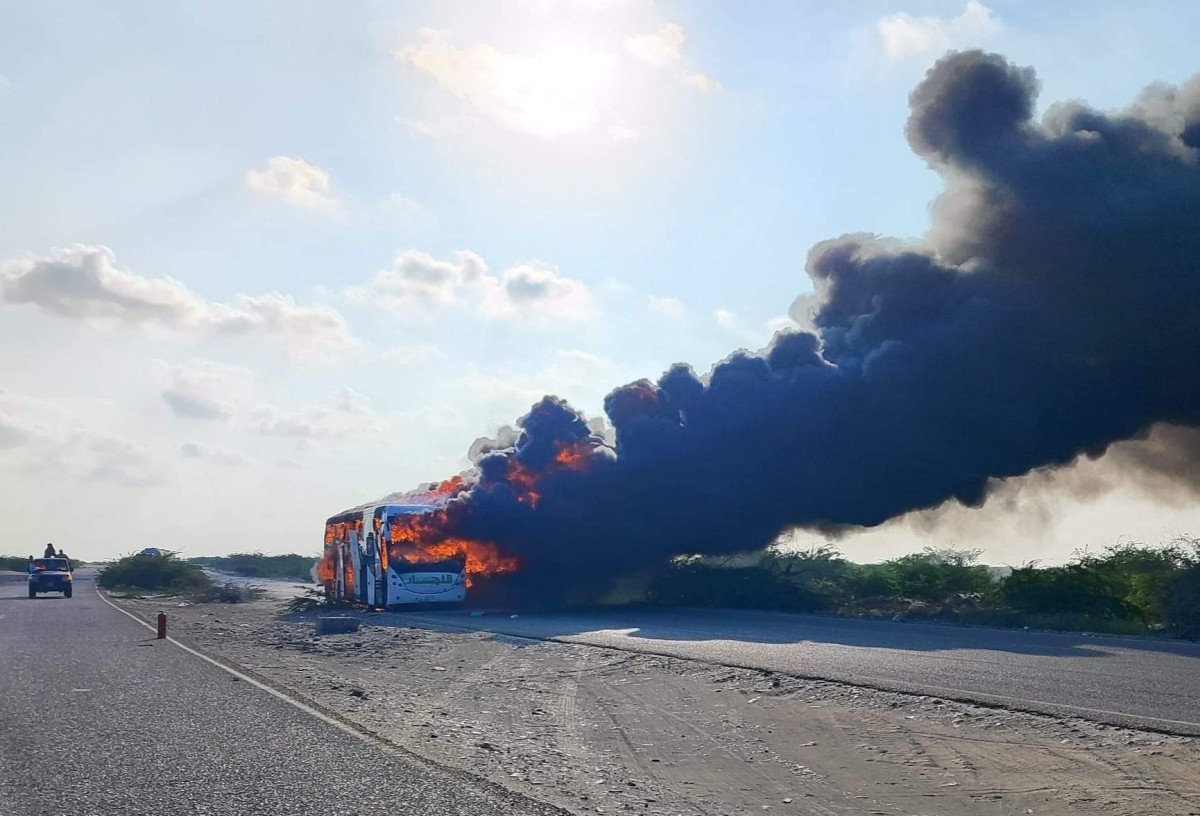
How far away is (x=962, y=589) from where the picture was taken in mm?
34719

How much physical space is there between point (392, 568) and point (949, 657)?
844 inches

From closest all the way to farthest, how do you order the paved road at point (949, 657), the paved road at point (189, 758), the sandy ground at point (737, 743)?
1. the paved road at point (189, 758)
2. the sandy ground at point (737, 743)
3. the paved road at point (949, 657)

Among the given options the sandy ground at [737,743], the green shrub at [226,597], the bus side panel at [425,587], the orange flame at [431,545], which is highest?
the orange flame at [431,545]

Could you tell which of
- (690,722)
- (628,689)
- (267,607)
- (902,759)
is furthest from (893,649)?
(267,607)

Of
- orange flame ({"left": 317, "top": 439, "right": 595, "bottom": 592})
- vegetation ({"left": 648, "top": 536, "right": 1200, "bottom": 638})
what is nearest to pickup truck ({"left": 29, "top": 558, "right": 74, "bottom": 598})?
orange flame ({"left": 317, "top": 439, "right": 595, "bottom": 592})

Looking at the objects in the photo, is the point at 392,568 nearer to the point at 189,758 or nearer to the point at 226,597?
the point at 226,597

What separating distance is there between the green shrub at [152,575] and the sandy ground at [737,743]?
56.6 metres

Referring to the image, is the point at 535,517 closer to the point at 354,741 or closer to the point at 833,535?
the point at 833,535

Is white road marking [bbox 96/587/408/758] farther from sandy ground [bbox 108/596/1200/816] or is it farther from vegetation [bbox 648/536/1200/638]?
vegetation [bbox 648/536/1200/638]

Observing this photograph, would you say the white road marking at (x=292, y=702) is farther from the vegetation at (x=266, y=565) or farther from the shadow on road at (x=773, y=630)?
the vegetation at (x=266, y=565)

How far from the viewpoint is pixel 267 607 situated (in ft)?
149

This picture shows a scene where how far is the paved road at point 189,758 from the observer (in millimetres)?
8758

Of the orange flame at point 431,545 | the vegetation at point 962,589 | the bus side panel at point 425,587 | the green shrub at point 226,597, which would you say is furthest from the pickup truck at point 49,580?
the vegetation at point 962,589

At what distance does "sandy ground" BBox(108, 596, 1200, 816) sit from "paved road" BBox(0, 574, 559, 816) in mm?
796
